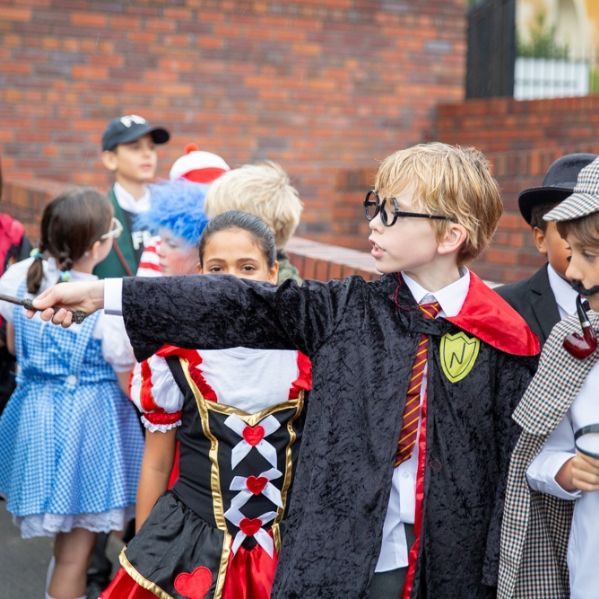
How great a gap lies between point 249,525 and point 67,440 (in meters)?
1.14

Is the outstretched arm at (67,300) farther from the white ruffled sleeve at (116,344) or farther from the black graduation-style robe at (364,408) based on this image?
the white ruffled sleeve at (116,344)

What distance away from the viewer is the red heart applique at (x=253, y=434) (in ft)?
9.73

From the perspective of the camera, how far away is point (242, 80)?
9.72m

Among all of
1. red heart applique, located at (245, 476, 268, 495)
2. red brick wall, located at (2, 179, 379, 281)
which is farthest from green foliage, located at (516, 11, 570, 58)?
red heart applique, located at (245, 476, 268, 495)

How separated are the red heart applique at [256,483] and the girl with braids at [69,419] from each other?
99 centimetres

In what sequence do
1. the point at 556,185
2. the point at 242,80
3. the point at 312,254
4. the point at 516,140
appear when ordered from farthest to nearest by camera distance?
1. the point at 242,80
2. the point at 516,140
3. the point at 312,254
4. the point at 556,185

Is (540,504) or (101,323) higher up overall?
(101,323)

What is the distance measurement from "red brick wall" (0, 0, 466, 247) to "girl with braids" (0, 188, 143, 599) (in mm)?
4175

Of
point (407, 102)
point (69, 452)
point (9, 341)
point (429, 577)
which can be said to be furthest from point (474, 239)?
point (407, 102)

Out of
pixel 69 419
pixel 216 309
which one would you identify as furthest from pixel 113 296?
pixel 69 419

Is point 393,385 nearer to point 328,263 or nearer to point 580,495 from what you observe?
point 580,495

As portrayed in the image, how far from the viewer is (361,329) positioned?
248cm

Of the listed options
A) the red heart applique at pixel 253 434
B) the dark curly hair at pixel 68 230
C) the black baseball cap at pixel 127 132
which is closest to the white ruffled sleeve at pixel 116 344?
the dark curly hair at pixel 68 230

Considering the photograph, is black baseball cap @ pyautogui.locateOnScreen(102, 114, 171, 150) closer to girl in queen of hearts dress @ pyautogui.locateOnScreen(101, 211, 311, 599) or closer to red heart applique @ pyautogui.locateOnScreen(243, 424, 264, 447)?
girl in queen of hearts dress @ pyautogui.locateOnScreen(101, 211, 311, 599)
